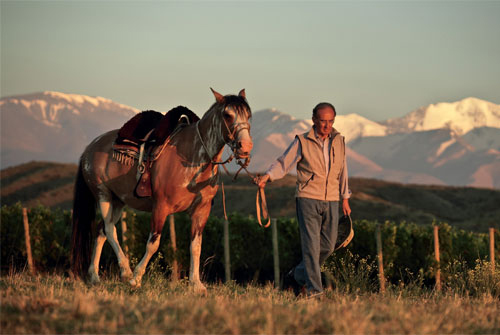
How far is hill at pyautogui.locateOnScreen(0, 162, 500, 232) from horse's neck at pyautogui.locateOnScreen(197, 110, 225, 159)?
135 feet

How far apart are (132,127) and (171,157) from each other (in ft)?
3.71

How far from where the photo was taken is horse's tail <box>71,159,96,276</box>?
33.2ft

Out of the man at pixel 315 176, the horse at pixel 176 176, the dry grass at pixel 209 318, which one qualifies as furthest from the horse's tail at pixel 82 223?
the man at pixel 315 176

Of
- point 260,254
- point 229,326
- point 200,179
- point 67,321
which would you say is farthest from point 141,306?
point 260,254

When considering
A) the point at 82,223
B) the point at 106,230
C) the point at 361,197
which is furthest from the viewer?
the point at 361,197

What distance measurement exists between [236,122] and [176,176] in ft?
4.37

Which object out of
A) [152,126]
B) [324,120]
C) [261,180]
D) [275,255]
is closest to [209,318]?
[261,180]

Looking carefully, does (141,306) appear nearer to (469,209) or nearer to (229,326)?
(229,326)

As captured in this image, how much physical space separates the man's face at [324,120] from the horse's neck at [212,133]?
1.30 metres

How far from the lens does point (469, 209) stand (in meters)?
71.4

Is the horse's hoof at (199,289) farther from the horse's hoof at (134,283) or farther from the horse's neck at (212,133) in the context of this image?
the horse's neck at (212,133)

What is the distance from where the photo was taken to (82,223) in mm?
10320

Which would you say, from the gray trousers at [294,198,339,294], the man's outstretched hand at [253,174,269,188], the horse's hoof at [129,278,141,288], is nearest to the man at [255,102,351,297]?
the gray trousers at [294,198,339,294]

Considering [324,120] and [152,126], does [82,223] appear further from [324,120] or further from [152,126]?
[324,120]
